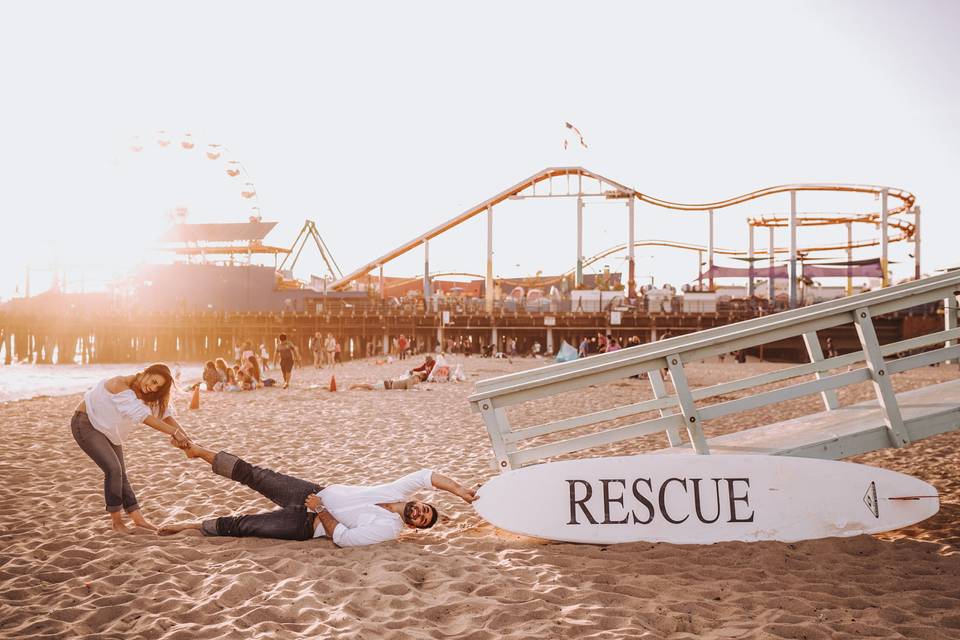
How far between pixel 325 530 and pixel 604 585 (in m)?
2.06

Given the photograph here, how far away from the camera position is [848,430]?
478 centimetres

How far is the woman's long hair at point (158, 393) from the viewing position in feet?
15.4

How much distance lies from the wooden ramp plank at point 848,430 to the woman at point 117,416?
3.91 m

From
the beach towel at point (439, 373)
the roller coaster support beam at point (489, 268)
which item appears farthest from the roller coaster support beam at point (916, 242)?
the beach towel at point (439, 373)

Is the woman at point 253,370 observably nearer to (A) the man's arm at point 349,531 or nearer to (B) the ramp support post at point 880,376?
(A) the man's arm at point 349,531

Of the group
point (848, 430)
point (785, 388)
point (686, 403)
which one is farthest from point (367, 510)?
point (848, 430)

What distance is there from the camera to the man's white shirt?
454cm

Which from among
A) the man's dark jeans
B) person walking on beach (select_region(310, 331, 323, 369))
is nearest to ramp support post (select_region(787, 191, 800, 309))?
person walking on beach (select_region(310, 331, 323, 369))

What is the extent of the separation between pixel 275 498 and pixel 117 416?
136 centimetres

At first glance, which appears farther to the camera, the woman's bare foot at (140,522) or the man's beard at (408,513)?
the woman's bare foot at (140,522)

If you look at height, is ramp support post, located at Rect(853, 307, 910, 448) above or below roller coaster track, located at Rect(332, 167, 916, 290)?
below

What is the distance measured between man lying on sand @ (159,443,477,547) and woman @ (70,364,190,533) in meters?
0.43

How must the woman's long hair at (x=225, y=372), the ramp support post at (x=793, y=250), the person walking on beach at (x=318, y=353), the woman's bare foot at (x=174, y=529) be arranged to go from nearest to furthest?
the woman's bare foot at (x=174, y=529) < the woman's long hair at (x=225, y=372) < the person walking on beach at (x=318, y=353) < the ramp support post at (x=793, y=250)

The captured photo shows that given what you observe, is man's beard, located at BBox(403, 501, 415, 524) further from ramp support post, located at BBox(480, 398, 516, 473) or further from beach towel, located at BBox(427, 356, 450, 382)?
beach towel, located at BBox(427, 356, 450, 382)
